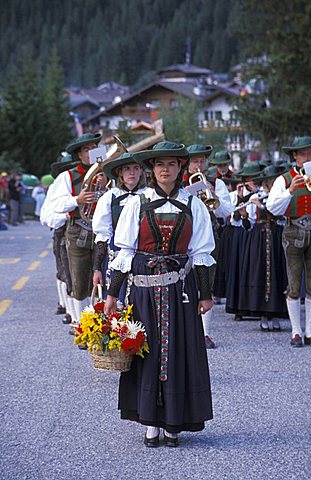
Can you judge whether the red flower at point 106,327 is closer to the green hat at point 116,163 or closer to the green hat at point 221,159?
the green hat at point 116,163

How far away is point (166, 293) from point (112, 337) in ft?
1.36

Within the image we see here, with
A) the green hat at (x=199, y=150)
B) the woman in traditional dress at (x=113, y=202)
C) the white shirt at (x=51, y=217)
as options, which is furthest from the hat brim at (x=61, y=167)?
the woman in traditional dress at (x=113, y=202)

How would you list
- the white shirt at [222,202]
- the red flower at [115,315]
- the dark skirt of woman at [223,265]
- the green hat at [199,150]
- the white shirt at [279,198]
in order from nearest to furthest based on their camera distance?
the red flower at [115,315]
the white shirt at [279,198]
the white shirt at [222,202]
the green hat at [199,150]
the dark skirt of woman at [223,265]

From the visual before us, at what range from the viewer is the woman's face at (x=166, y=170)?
636cm

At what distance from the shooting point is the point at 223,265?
1340cm

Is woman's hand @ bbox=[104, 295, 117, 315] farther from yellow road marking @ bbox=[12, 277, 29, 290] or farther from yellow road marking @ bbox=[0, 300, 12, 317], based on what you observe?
yellow road marking @ bbox=[12, 277, 29, 290]

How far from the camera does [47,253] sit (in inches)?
897

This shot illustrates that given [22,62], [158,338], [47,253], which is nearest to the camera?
[158,338]

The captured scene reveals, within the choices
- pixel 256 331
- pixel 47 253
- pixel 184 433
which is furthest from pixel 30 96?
pixel 184 433

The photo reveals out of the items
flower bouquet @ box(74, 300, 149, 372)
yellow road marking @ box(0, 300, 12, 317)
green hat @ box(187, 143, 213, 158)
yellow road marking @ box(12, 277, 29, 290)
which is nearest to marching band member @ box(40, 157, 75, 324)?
yellow road marking @ box(0, 300, 12, 317)

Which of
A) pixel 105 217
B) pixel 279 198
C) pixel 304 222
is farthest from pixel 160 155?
pixel 304 222

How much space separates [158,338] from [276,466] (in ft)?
3.37

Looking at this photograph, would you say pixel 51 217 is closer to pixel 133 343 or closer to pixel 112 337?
pixel 112 337

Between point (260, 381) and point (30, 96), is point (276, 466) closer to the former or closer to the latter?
point (260, 381)
